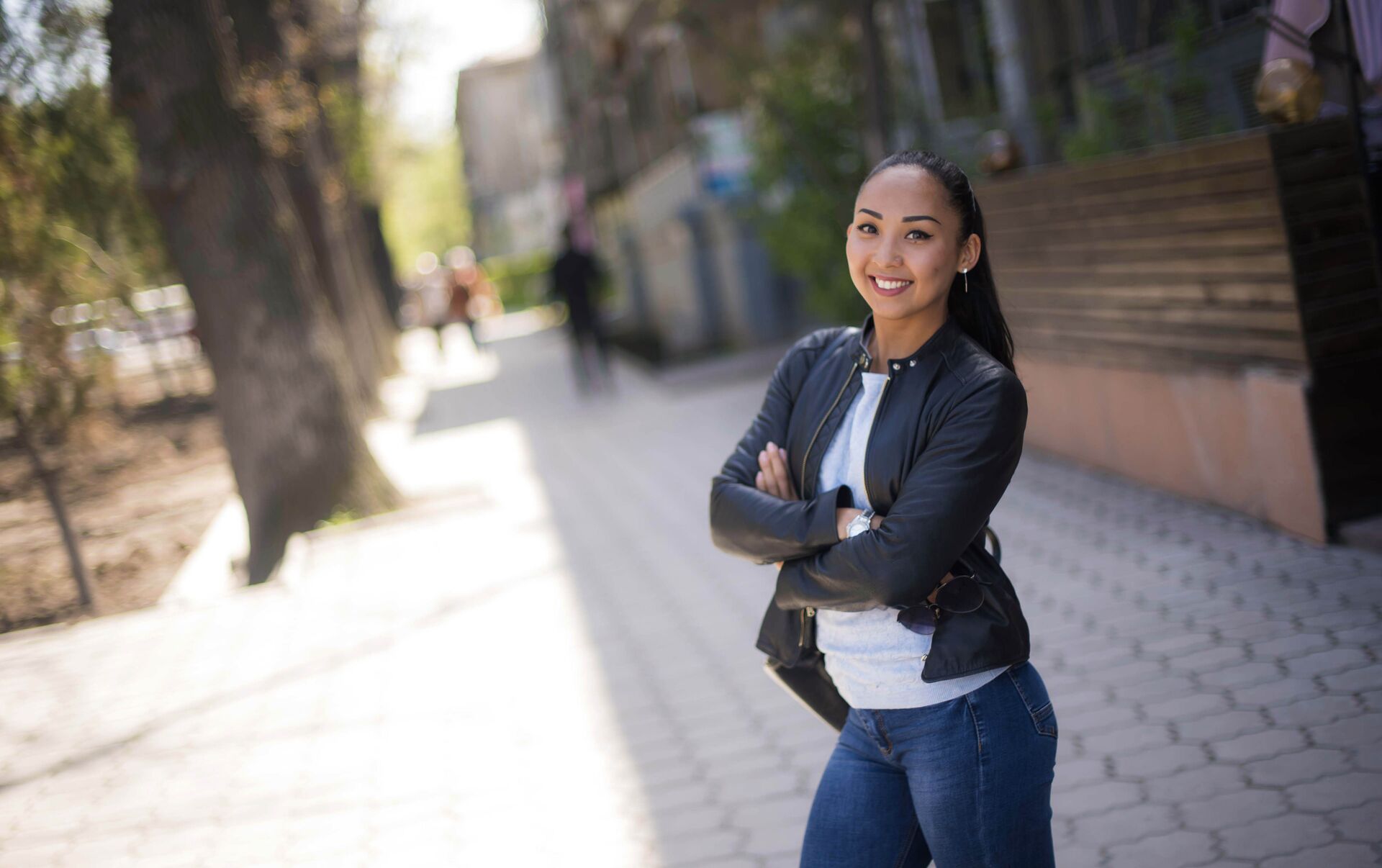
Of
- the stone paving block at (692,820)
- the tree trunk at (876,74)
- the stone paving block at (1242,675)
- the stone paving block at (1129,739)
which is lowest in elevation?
the stone paving block at (1129,739)

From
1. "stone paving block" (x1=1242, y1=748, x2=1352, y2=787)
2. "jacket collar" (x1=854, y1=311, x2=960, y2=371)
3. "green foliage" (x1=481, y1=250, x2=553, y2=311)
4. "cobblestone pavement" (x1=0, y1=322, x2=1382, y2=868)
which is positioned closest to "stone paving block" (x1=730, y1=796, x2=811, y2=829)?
"cobblestone pavement" (x1=0, y1=322, x2=1382, y2=868)

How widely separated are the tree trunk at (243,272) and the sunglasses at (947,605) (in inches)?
320

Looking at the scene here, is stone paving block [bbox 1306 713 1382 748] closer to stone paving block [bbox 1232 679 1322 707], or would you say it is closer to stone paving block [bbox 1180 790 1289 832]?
stone paving block [bbox 1232 679 1322 707]

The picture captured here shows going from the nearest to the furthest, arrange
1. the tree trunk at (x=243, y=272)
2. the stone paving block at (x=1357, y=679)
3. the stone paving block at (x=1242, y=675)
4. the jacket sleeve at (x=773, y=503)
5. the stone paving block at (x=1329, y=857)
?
the jacket sleeve at (x=773, y=503)
the stone paving block at (x=1329, y=857)
the stone paving block at (x=1357, y=679)
the stone paving block at (x=1242, y=675)
the tree trunk at (x=243, y=272)

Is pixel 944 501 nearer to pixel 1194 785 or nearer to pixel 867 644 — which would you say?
pixel 867 644

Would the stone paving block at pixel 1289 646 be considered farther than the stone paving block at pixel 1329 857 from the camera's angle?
Yes

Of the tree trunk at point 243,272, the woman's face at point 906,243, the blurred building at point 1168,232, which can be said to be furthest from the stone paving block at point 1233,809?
the tree trunk at point 243,272

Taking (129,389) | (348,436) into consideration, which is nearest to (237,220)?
(348,436)

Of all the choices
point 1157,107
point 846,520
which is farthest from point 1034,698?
point 1157,107

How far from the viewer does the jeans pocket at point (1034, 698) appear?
2.32m

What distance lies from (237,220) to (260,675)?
422cm

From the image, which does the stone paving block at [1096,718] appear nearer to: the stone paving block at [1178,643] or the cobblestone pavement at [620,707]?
the cobblestone pavement at [620,707]

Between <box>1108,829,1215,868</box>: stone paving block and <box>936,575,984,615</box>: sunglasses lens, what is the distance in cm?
161

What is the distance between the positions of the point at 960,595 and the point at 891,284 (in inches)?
23.4
